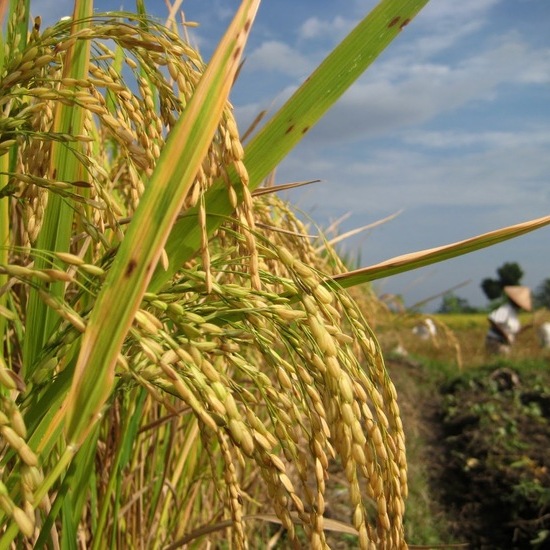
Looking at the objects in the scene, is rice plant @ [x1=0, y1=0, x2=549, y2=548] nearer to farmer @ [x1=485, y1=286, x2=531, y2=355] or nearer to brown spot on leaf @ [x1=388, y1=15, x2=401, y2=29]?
brown spot on leaf @ [x1=388, y1=15, x2=401, y2=29]

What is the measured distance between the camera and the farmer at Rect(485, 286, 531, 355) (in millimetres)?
10008

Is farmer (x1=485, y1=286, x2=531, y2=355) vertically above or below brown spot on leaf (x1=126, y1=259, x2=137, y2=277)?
below

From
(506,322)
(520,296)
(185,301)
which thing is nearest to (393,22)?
(185,301)

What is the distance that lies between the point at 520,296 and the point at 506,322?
504 mm

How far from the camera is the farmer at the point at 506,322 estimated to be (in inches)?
394

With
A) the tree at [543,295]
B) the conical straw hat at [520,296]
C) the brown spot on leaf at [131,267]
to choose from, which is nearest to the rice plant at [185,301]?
the brown spot on leaf at [131,267]

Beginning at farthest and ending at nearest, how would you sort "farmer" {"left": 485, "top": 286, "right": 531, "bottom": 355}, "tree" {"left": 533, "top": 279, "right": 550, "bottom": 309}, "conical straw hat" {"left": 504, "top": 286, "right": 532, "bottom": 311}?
"tree" {"left": 533, "top": 279, "right": 550, "bottom": 309} → "conical straw hat" {"left": 504, "top": 286, "right": 532, "bottom": 311} → "farmer" {"left": 485, "top": 286, "right": 531, "bottom": 355}

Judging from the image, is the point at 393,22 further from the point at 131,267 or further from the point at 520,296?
the point at 520,296

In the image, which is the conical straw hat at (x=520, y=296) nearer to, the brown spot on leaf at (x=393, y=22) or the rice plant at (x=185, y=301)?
the rice plant at (x=185, y=301)

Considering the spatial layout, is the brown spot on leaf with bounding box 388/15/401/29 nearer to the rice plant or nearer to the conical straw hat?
the rice plant

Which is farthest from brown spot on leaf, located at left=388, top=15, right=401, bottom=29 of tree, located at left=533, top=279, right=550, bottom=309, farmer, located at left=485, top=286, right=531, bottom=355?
tree, located at left=533, top=279, right=550, bottom=309

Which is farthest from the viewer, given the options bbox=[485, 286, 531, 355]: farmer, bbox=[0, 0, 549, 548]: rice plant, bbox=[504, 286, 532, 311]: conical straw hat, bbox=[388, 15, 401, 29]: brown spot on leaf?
bbox=[504, 286, 532, 311]: conical straw hat

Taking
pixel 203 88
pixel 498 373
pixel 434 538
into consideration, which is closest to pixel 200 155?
pixel 203 88

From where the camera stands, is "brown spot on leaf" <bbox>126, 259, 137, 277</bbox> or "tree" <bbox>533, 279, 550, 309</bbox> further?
"tree" <bbox>533, 279, 550, 309</bbox>
